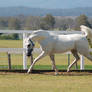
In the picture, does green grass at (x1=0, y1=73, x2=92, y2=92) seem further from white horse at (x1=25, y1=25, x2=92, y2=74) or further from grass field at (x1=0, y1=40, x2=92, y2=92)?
white horse at (x1=25, y1=25, x2=92, y2=74)

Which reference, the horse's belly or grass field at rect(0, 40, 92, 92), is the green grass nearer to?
grass field at rect(0, 40, 92, 92)

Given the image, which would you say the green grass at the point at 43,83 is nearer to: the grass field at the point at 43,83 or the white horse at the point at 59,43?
the grass field at the point at 43,83

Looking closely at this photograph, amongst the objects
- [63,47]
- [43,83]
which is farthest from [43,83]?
[63,47]

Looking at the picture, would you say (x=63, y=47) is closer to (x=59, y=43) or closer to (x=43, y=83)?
(x=59, y=43)

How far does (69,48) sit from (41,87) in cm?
378

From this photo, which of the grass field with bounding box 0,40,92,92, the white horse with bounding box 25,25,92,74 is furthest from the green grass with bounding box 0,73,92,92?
the white horse with bounding box 25,25,92,74

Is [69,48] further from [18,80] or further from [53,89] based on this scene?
[53,89]

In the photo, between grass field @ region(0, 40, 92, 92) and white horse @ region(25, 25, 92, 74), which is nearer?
grass field @ region(0, 40, 92, 92)

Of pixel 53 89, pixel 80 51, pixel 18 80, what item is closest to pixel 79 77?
pixel 80 51

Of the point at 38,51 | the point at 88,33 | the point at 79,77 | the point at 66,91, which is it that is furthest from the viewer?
the point at 38,51

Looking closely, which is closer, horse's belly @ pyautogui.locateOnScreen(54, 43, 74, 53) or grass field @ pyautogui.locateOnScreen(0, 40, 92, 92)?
grass field @ pyautogui.locateOnScreen(0, 40, 92, 92)

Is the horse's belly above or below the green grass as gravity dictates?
above

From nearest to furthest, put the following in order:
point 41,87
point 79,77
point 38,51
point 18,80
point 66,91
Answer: point 66,91 < point 41,87 < point 18,80 < point 79,77 < point 38,51

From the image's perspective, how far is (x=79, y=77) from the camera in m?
14.6
